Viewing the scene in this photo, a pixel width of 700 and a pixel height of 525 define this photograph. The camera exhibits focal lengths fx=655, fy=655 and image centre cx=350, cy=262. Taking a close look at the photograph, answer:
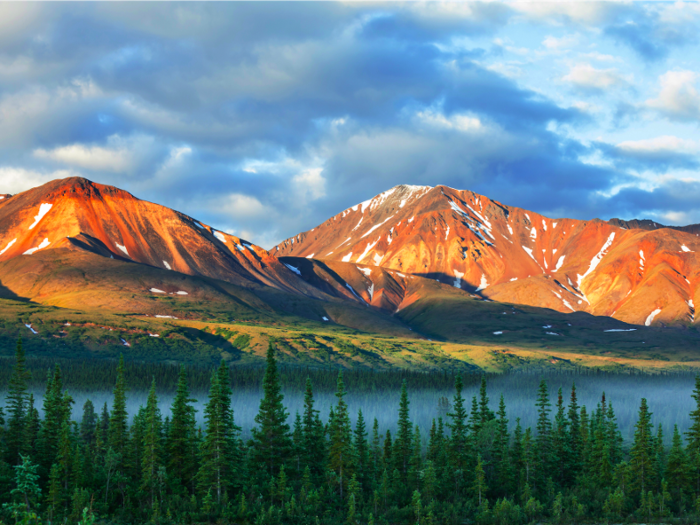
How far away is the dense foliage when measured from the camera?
71.5 meters

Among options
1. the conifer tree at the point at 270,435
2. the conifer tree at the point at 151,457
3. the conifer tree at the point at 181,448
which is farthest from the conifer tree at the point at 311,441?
the conifer tree at the point at 151,457

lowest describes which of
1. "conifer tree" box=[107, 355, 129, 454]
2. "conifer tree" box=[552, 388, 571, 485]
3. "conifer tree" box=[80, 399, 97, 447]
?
"conifer tree" box=[552, 388, 571, 485]

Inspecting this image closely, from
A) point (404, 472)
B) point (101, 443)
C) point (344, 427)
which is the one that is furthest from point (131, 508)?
point (404, 472)

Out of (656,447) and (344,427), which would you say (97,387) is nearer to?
(344,427)

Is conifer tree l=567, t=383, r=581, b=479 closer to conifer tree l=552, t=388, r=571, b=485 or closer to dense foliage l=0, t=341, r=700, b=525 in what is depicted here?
dense foliage l=0, t=341, r=700, b=525

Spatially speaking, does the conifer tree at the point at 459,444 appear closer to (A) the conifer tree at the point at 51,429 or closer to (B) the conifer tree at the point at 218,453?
(B) the conifer tree at the point at 218,453

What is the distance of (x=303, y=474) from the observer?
82125 mm

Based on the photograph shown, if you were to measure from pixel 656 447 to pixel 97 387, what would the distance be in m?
141

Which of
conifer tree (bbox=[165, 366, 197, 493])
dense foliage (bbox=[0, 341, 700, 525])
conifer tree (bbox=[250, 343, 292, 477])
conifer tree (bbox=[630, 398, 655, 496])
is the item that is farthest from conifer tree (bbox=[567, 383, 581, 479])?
conifer tree (bbox=[165, 366, 197, 493])

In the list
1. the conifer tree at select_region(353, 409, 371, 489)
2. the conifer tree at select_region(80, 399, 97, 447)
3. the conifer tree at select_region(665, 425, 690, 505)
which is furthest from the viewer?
the conifer tree at select_region(80, 399, 97, 447)

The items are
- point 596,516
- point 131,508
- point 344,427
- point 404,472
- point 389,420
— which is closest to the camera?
point 131,508

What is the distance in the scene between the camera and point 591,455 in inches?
3824

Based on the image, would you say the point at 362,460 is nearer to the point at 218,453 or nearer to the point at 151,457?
the point at 218,453

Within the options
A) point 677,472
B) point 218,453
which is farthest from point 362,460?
point 677,472
